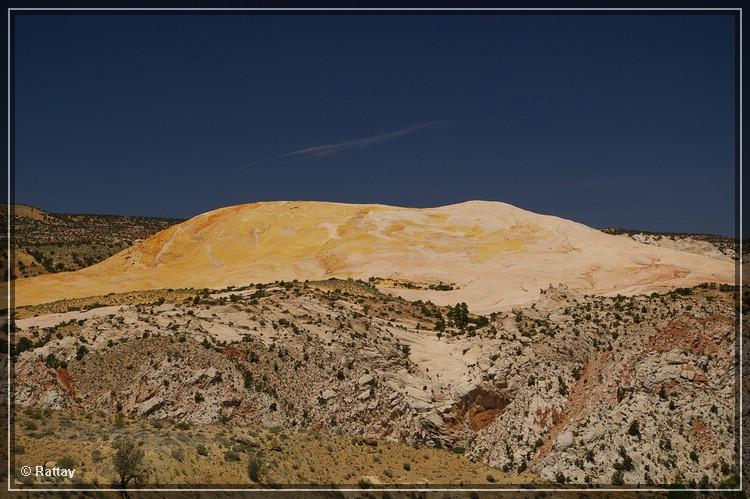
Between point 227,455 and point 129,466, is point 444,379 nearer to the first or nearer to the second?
point 227,455

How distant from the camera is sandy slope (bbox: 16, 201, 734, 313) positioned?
49.4m

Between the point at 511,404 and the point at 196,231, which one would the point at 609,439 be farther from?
the point at 196,231

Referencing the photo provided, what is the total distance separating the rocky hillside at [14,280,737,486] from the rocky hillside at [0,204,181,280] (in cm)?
4728

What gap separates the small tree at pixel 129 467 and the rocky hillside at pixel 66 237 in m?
57.1

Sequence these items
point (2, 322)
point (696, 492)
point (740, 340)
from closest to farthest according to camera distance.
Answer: point (696, 492) → point (740, 340) → point (2, 322)

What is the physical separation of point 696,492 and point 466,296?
80.4 ft

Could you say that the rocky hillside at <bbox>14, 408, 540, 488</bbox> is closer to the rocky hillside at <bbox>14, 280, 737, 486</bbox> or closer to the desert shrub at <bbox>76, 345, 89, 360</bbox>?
the rocky hillside at <bbox>14, 280, 737, 486</bbox>

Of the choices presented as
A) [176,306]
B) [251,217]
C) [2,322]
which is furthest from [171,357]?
[251,217]

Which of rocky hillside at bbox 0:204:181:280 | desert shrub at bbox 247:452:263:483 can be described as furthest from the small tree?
rocky hillside at bbox 0:204:181:280

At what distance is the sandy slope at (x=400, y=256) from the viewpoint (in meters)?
49.4

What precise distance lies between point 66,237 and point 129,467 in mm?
97116

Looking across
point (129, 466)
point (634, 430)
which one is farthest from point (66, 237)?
point (634, 430)

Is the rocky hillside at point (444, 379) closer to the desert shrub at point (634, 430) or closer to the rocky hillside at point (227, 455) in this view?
the desert shrub at point (634, 430)

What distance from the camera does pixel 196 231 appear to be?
246 ft
